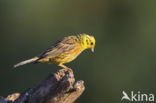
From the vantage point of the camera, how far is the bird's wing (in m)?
11.2

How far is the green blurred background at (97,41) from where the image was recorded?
18172mm

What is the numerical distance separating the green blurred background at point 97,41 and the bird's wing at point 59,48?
18.3 ft

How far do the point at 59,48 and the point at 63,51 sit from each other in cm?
9

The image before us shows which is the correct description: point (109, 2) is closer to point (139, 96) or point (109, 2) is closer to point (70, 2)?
point (70, 2)

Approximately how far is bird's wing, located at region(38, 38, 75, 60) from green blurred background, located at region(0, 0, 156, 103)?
5.58 m

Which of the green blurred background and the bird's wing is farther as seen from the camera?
the green blurred background

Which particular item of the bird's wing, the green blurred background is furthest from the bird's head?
the green blurred background

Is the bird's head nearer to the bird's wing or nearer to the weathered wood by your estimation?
the bird's wing

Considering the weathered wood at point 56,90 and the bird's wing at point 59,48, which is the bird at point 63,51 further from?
the weathered wood at point 56,90

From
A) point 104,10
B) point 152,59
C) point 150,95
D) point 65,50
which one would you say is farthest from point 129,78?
point 65,50

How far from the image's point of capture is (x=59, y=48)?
37.8 feet

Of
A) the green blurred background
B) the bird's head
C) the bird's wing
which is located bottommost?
the green blurred background

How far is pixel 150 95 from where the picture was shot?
56.2 ft

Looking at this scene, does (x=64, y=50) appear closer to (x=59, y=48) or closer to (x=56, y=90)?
(x=59, y=48)
